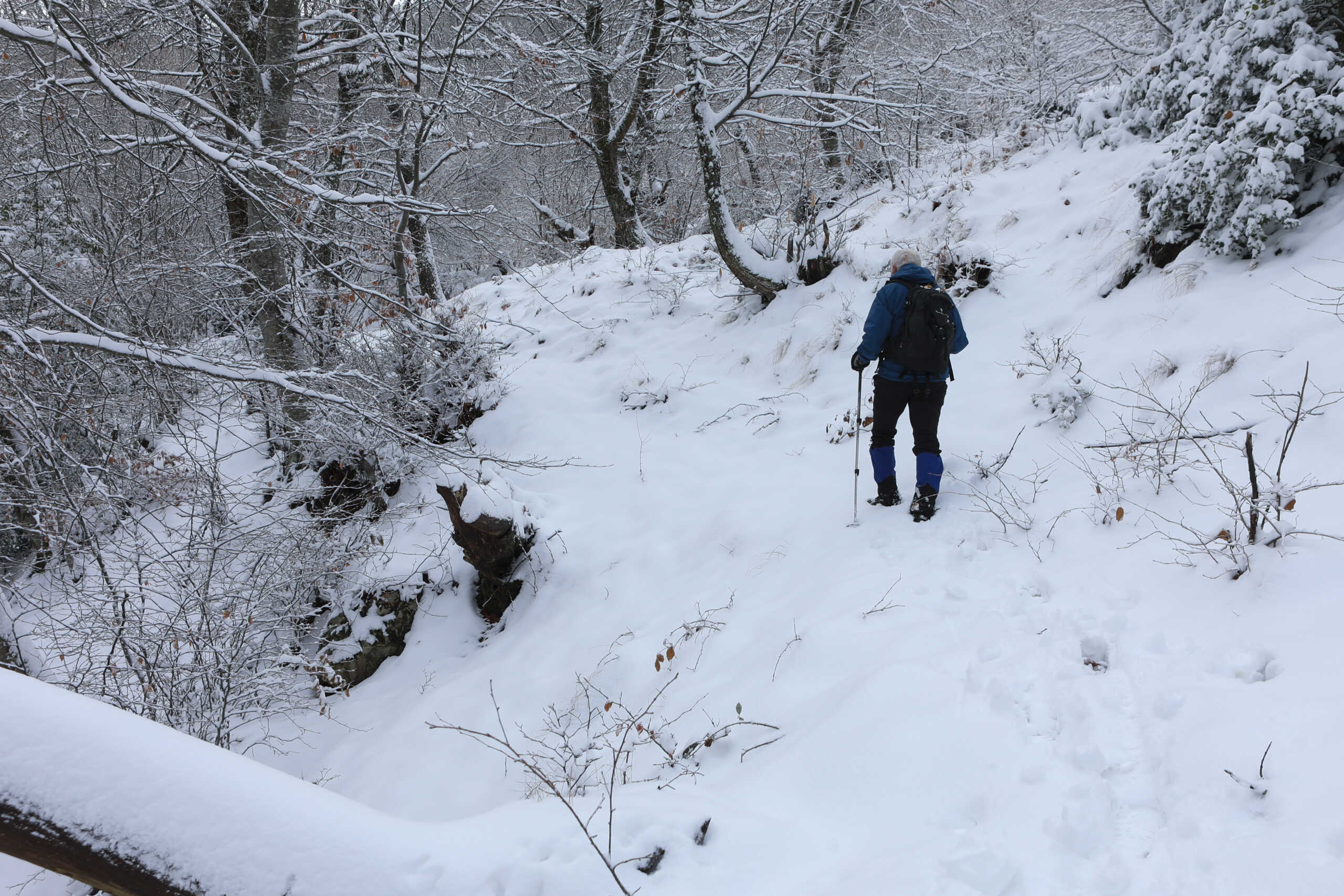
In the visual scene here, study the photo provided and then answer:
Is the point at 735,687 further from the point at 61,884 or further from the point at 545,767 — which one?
the point at 61,884

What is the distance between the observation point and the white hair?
5.15 m

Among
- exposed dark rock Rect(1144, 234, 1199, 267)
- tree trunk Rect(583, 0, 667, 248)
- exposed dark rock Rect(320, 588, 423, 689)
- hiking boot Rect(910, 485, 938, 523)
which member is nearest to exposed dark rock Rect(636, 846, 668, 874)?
hiking boot Rect(910, 485, 938, 523)

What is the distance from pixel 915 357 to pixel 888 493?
3.56ft

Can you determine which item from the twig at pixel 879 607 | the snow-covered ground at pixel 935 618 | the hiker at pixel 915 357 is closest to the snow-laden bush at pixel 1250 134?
the snow-covered ground at pixel 935 618

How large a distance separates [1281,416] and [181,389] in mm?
7255

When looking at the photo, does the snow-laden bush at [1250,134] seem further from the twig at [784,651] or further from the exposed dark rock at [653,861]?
the exposed dark rock at [653,861]

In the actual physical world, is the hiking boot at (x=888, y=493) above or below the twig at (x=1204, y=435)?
below

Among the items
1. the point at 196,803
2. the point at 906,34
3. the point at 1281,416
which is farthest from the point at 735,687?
the point at 906,34

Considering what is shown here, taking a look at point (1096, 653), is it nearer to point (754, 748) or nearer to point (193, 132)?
point (754, 748)

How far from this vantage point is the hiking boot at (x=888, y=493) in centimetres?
529

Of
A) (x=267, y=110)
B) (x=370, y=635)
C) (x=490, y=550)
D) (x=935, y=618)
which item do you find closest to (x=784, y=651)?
(x=935, y=618)

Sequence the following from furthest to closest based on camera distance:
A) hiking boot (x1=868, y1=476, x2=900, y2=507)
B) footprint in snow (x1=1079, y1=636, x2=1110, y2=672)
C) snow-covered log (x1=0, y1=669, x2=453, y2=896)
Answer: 1. hiking boot (x1=868, y1=476, x2=900, y2=507)
2. footprint in snow (x1=1079, y1=636, x2=1110, y2=672)
3. snow-covered log (x1=0, y1=669, x2=453, y2=896)

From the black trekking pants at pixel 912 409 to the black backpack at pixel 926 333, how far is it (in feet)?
0.47

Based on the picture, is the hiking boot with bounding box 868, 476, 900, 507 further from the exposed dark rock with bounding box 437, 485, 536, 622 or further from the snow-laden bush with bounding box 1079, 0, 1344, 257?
the snow-laden bush with bounding box 1079, 0, 1344, 257
